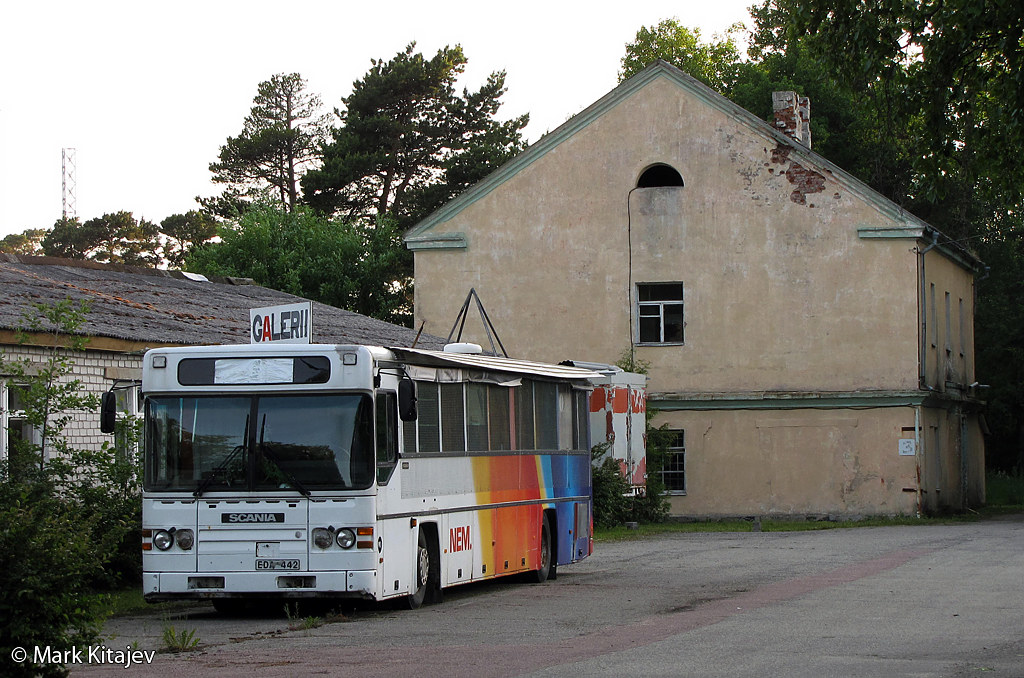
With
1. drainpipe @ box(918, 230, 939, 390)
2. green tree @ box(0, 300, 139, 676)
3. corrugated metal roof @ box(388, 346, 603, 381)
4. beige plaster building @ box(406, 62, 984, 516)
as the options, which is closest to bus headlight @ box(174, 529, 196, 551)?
green tree @ box(0, 300, 139, 676)

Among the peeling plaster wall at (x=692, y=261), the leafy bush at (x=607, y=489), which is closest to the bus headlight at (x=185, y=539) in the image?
the leafy bush at (x=607, y=489)

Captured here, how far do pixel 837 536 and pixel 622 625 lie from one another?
54.5 ft

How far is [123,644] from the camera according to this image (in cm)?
1229

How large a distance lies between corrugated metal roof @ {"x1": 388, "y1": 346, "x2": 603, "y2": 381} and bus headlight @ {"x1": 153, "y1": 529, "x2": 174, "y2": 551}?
109 inches

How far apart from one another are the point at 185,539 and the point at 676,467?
2413 cm

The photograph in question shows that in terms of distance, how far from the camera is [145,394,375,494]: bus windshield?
46.1ft

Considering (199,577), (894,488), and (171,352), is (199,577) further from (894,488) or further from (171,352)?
(894,488)

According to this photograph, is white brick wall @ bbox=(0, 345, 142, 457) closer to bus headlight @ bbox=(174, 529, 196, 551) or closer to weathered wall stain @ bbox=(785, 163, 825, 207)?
bus headlight @ bbox=(174, 529, 196, 551)

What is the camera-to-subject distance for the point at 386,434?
14.4m

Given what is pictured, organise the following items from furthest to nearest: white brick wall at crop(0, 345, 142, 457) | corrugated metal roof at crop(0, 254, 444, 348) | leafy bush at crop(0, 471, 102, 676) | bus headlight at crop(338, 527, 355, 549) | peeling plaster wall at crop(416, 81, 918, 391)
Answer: peeling plaster wall at crop(416, 81, 918, 391)
corrugated metal roof at crop(0, 254, 444, 348)
white brick wall at crop(0, 345, 142, 457)
bus headlight at crop(338, 527, 355, 549)
leafy bush at crop(0, 471, 102, 676)

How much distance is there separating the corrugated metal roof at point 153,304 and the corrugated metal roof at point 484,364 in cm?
452

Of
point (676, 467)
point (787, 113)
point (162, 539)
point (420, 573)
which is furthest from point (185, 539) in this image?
Result: point (787, 113)

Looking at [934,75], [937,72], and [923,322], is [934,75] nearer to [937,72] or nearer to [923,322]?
[937,72]

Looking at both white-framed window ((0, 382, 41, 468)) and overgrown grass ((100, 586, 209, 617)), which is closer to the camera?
overgrown grass ((100, 586, 209, 617))
